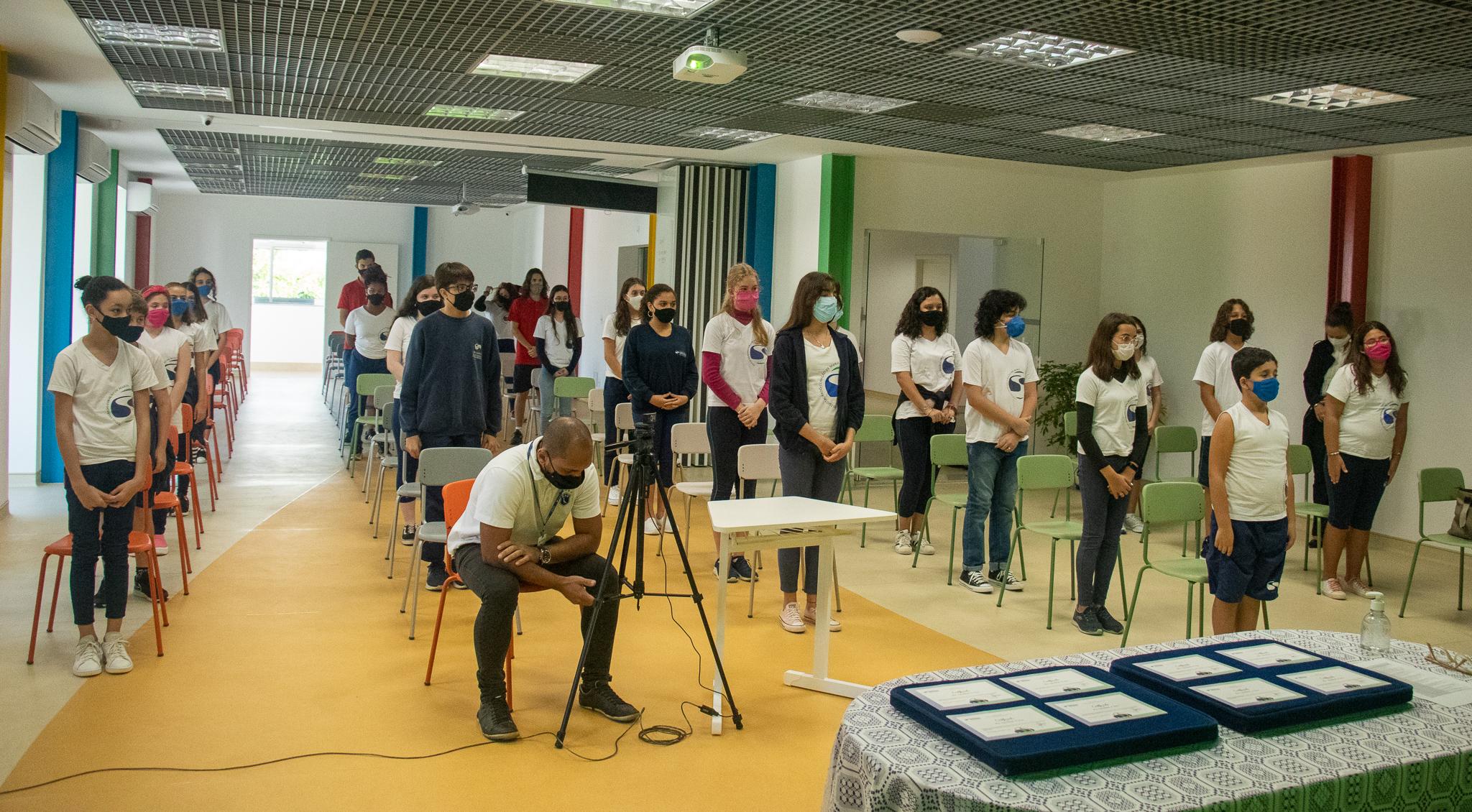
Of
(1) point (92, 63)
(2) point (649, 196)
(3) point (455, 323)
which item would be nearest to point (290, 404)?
(2) point (649, 196)

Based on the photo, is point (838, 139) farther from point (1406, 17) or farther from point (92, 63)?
point (92, 63)

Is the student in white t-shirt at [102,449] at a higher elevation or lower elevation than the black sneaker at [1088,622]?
higher

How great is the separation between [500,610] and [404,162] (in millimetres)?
8984

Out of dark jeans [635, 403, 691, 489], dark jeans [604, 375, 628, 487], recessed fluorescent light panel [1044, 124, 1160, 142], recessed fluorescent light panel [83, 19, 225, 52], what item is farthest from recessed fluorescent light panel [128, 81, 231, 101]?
recessed fluorescent light panel [1044, 124, 1160, 142]

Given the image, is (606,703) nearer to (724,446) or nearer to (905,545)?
(724,446)

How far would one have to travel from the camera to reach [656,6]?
16.4 feet

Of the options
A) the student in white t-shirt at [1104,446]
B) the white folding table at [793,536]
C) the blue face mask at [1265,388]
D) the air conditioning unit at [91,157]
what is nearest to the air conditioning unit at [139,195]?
the air conditioning unit at [91,157]

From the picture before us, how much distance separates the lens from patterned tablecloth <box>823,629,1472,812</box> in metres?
2.07

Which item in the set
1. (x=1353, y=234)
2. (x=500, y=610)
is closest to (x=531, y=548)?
(x=500, y=610)

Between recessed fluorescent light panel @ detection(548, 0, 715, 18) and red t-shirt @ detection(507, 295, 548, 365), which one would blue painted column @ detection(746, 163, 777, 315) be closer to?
red t-shirt @ detection(507, 295, 548, 365)

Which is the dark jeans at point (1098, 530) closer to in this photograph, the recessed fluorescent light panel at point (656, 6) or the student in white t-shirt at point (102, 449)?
the recessed fluorescent light panel at point (656, 6)

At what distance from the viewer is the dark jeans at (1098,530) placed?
552 centimetres

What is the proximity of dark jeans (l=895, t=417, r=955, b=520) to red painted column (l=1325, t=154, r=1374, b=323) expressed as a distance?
11.4ft

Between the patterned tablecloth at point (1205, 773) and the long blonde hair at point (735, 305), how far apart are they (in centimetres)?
371
